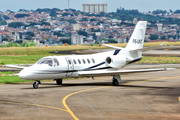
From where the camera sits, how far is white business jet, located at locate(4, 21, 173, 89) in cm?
2906

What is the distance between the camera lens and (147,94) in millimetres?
25719

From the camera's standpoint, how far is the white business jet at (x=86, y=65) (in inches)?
1144

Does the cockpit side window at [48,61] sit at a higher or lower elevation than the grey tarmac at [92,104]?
higher

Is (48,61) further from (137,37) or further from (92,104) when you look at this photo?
(137,37)

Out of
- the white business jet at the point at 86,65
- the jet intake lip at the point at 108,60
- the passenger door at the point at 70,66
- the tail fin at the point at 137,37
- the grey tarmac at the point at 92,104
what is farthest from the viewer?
the tail fin at the point at 137,37

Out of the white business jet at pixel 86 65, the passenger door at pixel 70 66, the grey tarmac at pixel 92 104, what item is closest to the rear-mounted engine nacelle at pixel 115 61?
the white business jet at pixel 86 65

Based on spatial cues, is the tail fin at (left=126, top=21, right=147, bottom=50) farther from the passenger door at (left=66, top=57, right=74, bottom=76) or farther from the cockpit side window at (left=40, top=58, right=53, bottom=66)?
the cockpit side window at (left=40, top=58, right=53, bottom=66)

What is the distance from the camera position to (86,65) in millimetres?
32312

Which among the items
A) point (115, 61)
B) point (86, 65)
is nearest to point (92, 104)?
point (86, 65)

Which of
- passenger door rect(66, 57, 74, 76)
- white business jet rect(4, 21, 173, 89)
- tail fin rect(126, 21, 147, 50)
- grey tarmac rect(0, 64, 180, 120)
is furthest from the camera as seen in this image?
tail fin rect(126, 21, 147, 50)

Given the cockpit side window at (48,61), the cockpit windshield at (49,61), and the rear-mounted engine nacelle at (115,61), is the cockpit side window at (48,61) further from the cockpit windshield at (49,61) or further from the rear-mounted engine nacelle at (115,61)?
the rear-mounted engine nacelle at (115,61)

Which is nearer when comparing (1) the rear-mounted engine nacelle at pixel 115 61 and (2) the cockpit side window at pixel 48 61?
(2) the cockpit side window at pixel 48 61

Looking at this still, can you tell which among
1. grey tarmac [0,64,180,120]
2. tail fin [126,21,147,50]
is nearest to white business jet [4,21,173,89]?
tail fin [126,21,147,50]

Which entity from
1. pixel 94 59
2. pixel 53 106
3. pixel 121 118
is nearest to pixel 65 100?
pixel 53 106
